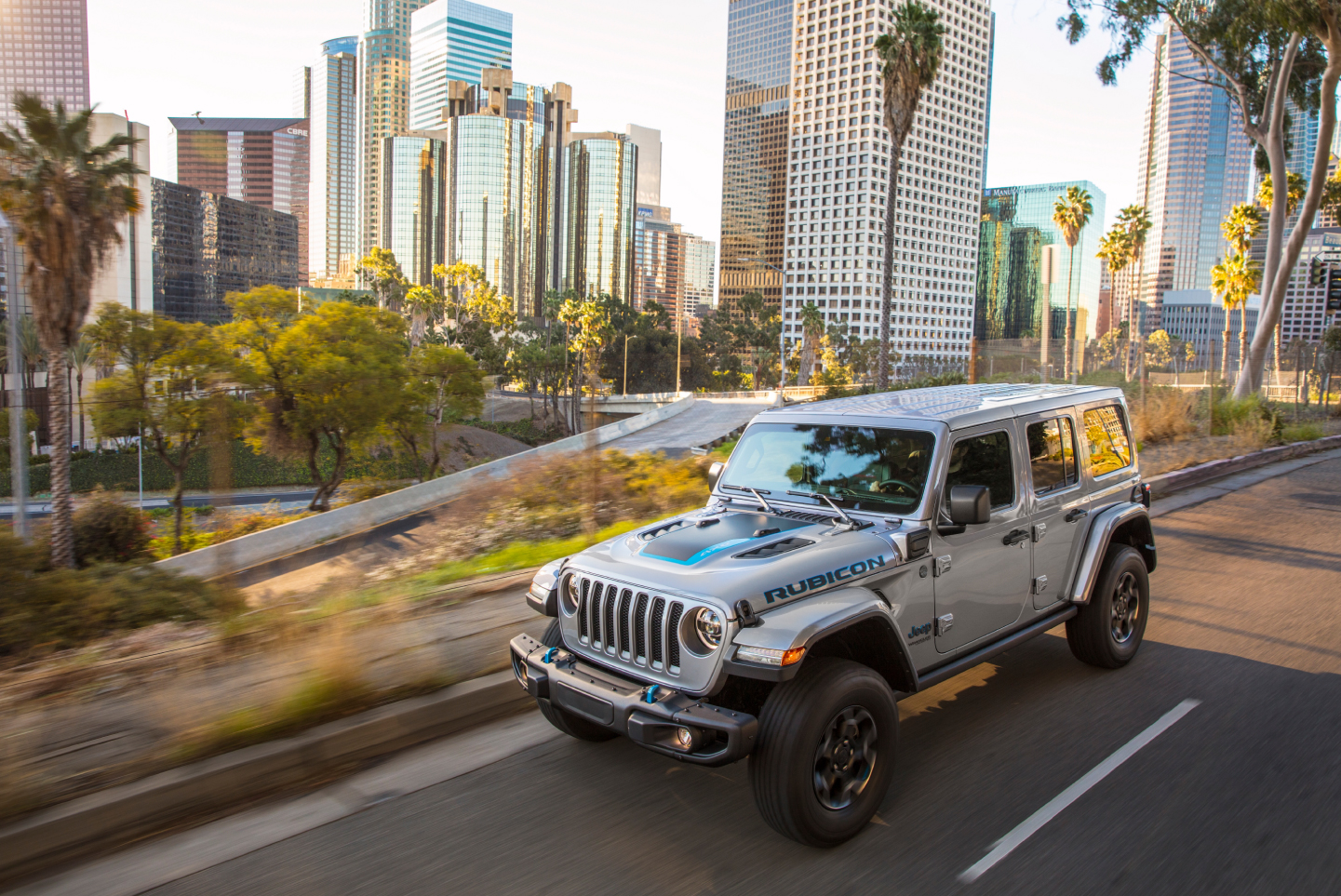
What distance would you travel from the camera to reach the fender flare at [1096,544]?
5.02 m

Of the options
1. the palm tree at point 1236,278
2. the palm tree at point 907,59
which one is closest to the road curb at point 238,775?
the palm tree at point 907,59

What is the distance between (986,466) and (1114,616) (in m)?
1.74

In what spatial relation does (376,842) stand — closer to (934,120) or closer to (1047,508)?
(1047,508)

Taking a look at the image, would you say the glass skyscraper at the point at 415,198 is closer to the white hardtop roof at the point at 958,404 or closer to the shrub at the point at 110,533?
the shrub at the point at 110,533

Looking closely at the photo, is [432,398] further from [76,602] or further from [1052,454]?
[1052,454]

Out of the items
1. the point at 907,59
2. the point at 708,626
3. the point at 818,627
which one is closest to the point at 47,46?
the point at 907,59

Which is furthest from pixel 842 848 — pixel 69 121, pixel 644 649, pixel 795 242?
pixel 795 242

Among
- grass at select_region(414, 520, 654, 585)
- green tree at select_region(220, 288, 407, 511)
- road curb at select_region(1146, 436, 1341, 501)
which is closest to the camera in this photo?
grass at select_region(414, 520, 654, 585)

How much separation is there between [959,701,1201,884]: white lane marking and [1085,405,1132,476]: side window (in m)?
1.50

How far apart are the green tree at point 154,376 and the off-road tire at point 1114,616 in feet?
94.3

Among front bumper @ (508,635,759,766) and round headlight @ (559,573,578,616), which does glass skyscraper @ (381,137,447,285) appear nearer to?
round headlight @ (559,573,578,616)

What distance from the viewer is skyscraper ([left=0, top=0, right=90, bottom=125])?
172 m

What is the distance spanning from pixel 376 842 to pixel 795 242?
606 ft

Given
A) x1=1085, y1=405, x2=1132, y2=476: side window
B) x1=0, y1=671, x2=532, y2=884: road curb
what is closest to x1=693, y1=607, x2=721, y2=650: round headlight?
x1=0, y1=671, x2=532, y2=884: road curb
